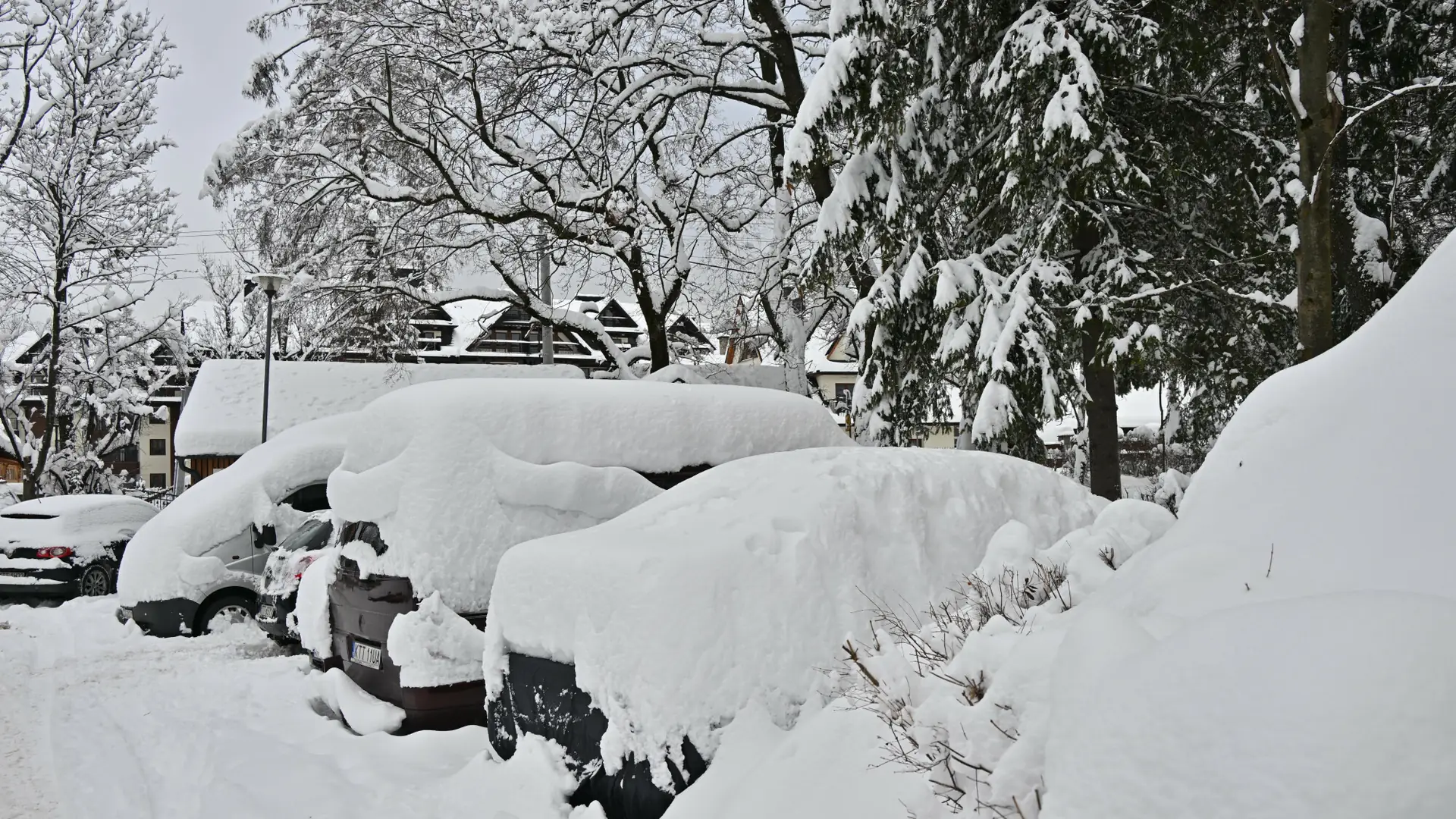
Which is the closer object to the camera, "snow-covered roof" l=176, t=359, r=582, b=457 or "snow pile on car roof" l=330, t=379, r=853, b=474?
"snow pile on car roof" l=330, t=379, r=853, b=474

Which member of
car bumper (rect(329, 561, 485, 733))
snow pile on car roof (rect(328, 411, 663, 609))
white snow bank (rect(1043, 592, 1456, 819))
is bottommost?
car bumper (rect(329, 561, 485, 733))

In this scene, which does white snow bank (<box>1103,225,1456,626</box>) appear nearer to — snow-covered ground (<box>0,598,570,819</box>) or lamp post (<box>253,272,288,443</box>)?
snow-covered ground (<box>0,598,570,819</box>)

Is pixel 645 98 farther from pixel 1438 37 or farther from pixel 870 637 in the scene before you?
pixel 870 637

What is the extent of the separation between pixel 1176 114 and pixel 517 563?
8335 mm

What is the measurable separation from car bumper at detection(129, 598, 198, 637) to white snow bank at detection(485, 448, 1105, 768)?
6747 mm

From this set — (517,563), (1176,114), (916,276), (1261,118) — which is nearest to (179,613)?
(517,563)

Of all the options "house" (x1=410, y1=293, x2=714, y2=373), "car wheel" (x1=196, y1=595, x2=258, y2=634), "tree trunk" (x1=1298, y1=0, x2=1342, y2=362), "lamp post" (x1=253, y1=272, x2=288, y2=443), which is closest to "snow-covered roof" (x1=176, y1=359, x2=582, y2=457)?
"lamp post" (x1=253, y1=272, x2=288, y2=443)

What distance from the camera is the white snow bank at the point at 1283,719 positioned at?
5.03 ft

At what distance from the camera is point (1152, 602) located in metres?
2.37

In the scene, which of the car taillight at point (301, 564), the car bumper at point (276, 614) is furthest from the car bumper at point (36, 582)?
the car taillight at point (301, 564)

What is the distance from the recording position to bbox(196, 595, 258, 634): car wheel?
10219 millimetres

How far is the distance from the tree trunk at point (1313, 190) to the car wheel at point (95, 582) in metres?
14.4

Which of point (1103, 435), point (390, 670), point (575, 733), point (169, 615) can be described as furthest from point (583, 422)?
point (169, 615)

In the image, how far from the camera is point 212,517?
10367 mm
